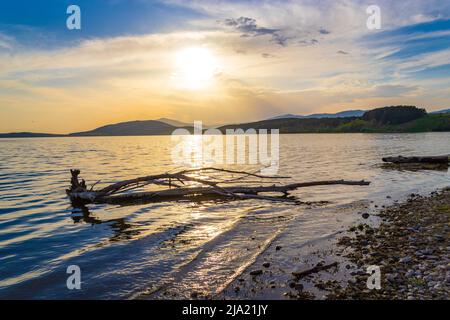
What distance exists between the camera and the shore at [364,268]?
8625mm

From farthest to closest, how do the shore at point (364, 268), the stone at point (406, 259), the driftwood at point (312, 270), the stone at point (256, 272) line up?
the stone at point (256, 272) → the stone at point (406, 259) → the driftwood at point (312, 270) → the shore at point (364, 268)

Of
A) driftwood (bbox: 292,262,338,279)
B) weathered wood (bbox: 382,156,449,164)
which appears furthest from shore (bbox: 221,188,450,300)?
weathered wood (bbox: 382,156,449,164)

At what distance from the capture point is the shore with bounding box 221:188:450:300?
28.3 ft

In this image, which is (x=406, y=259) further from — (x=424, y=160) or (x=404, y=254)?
(x=424, y=160)

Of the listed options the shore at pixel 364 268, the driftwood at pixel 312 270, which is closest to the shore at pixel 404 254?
the shore at pixel 364 268

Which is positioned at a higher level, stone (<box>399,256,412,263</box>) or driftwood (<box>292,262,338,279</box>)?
stone (<box>399,256,412,263</box>)

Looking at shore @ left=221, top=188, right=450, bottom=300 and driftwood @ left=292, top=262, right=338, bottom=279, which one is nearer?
shore @ left=221, top=188, right=450, bottom=300

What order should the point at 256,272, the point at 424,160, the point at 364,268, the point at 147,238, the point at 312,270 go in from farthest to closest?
the point at 424,160
the point at 147,238
the point at 256,272
the point at 312,270
the point at 364,268

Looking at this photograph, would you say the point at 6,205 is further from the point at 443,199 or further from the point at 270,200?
the point at 443,199

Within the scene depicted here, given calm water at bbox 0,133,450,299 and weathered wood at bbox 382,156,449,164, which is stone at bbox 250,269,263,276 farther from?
weathered wood at bbox 382,156,449,164

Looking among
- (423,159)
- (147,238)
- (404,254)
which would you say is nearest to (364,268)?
(404,254)

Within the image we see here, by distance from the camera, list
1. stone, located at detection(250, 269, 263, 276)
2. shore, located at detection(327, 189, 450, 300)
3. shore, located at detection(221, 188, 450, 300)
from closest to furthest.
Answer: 1. shore, located at detection(327, 189, 450, 300)
2. shore, located at detection(221, 188, 450, 300)
3. stone, located at detection(250, 269, 263, 276)

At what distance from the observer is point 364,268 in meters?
10.2

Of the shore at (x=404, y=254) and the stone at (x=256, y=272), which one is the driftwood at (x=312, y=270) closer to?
the shore at (x=404, y=254)
